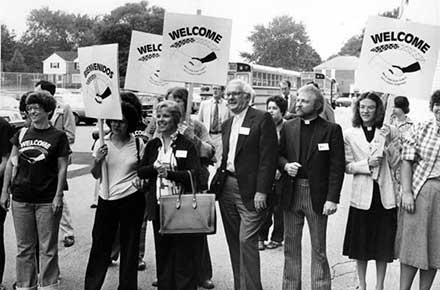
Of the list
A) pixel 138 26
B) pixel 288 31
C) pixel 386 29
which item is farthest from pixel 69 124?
pixel 288 31

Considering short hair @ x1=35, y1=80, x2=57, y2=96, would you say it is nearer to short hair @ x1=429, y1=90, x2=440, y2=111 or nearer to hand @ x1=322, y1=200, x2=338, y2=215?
hand @ x1=322, y1=200, x2=338, y2=215

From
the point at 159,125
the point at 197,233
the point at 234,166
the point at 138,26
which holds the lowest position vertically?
the point at 197,233

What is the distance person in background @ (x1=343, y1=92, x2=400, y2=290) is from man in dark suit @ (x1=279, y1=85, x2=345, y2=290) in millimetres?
312

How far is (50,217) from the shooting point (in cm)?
505

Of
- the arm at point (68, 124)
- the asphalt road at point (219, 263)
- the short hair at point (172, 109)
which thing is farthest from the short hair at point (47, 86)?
the short hair at point (172, 109)

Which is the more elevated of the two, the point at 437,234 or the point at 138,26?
the point at 138,26

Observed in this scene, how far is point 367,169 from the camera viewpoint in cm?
508

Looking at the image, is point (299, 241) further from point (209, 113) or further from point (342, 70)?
point (342, 70)

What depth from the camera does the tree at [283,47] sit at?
125 m

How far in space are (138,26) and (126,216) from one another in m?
83.1

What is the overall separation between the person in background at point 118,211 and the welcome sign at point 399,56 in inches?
88.8

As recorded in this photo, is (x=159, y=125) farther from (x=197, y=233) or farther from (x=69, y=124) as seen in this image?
(x=69, y=124)

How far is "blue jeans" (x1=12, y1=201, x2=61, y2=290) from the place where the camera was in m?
5.04

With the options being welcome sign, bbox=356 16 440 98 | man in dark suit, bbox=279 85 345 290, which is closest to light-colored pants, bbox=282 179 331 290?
man in dark suit, bbox=279 85 345 290
